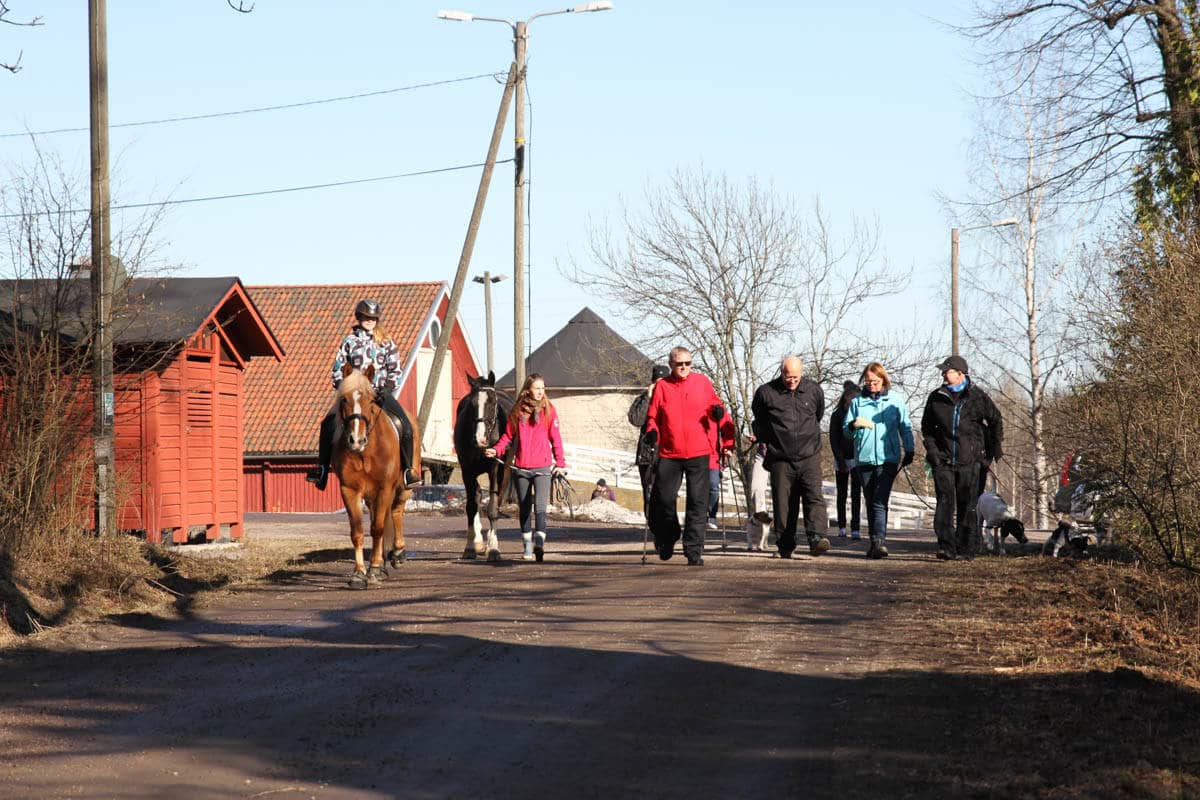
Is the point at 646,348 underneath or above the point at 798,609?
above

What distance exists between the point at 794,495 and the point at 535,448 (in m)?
2.87

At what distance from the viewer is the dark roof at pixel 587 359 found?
3503 centimetres

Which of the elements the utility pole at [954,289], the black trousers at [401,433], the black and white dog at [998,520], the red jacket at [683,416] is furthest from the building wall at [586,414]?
the black trousers at [401,433]

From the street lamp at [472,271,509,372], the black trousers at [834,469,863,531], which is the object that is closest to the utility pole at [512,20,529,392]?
the black trousers at [834,469,863,531]

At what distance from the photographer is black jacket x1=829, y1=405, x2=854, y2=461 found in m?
18.6

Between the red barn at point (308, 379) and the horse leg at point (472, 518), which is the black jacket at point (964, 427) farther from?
the red barn at point (308, 379)

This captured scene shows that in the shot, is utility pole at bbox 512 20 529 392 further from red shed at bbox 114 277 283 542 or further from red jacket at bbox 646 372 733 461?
red jacket at bbox 646 372 733 461

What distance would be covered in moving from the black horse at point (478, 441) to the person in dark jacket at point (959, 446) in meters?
4.86

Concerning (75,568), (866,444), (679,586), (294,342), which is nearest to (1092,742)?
(679,586)

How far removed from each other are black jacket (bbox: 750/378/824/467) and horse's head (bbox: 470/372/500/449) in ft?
9.96

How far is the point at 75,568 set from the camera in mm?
13273

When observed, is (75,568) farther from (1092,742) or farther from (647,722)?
(1092,742)

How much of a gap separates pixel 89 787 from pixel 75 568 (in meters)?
7.44

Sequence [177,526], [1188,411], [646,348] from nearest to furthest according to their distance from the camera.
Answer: [1188,411]
[177,526]
[646,348]
